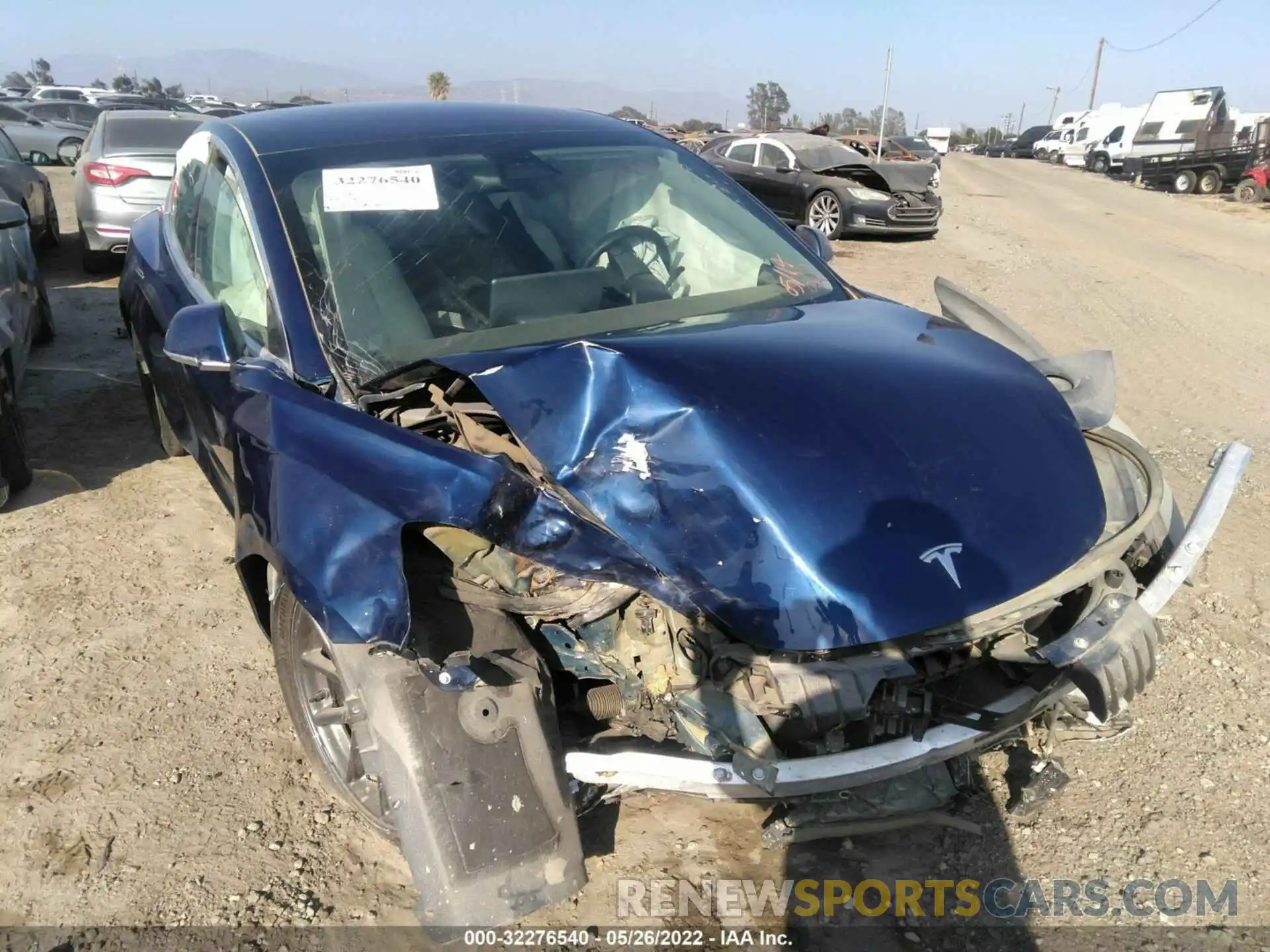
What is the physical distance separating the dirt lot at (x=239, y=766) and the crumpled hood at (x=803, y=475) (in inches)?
35.9

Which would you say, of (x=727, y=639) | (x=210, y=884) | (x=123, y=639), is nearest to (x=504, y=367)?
(x=727, y=639)

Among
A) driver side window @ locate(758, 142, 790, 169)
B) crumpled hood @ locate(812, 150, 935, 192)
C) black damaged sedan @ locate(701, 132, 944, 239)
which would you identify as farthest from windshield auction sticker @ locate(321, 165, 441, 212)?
driver side window @ locate(758, 142, 790, 169)

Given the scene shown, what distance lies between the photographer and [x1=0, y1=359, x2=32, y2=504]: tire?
442 cm

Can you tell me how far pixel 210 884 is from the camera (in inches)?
96.0

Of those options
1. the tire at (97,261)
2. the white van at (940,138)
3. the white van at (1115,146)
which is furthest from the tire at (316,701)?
the white van at (940,138)

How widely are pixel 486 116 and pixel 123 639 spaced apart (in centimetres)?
242

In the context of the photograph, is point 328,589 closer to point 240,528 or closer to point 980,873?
point 240,528

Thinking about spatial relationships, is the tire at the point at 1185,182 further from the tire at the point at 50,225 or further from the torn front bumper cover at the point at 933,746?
the torn front bumper cover at the point at 933,746

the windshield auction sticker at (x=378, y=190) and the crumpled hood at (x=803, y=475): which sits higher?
the windshield auction sticker at (x=378, y=190)

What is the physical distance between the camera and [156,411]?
4797mm

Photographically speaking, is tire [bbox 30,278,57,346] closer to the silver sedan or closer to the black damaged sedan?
the silver sedan

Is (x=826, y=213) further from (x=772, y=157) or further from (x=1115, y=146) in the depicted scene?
(x=1115, y=146)

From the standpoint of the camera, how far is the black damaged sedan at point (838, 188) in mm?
12906

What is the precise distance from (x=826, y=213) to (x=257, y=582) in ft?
39.2
